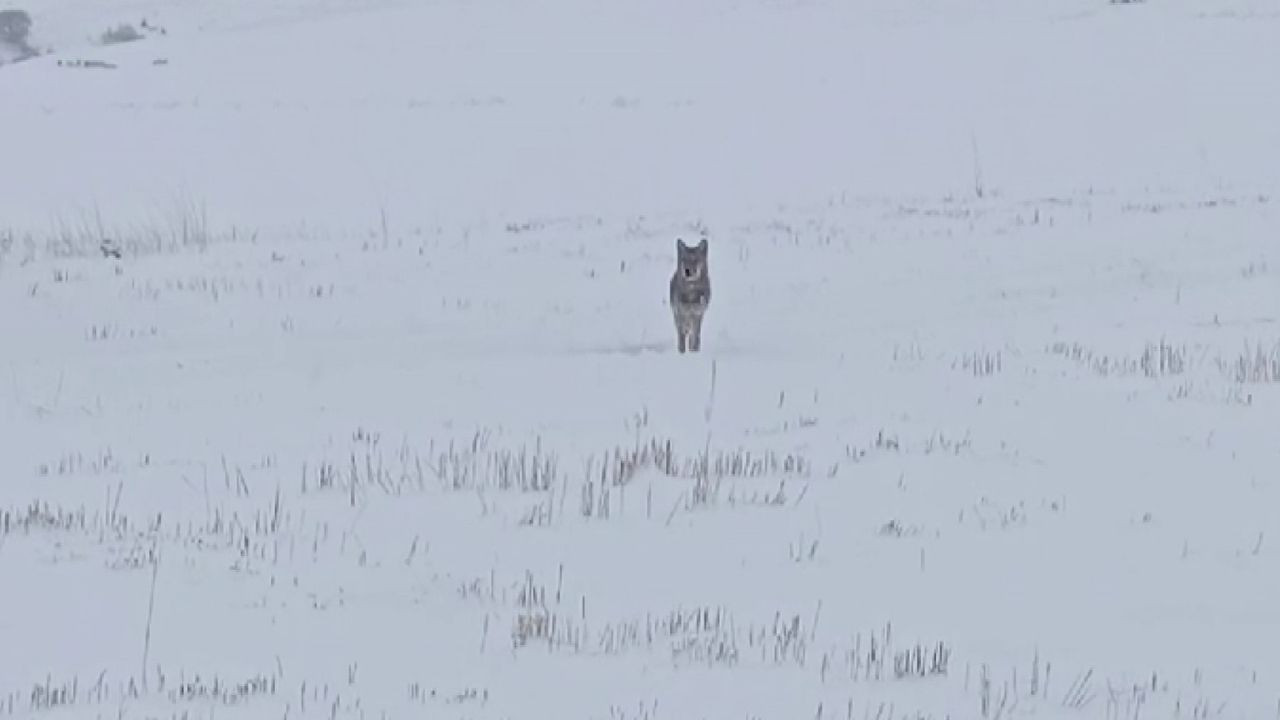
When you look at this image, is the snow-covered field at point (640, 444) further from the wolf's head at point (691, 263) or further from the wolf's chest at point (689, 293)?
the wolf's head at point (691, 263)

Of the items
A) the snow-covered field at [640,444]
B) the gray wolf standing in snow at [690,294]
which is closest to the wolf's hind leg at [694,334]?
the gray wolf standing in snow at [690,294]

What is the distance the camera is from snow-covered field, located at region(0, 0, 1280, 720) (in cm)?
578

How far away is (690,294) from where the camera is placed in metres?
13.0

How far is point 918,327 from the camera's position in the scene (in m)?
15.0

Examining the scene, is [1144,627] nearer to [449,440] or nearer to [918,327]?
[449,440]

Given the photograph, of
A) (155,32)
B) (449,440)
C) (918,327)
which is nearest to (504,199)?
(918,327)

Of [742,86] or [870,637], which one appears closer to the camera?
[870,637]

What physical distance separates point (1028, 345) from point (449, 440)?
5224 mm

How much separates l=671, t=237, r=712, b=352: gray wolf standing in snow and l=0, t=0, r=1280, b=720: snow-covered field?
1.20 ft

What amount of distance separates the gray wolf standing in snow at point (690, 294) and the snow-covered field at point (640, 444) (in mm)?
365

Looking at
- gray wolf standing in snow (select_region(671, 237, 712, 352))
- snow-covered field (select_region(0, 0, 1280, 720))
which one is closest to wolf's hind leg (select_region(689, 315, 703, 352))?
gray wolf standing in snow (select_region(671, 237, 712, 352))

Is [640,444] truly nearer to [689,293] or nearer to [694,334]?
[689,293]

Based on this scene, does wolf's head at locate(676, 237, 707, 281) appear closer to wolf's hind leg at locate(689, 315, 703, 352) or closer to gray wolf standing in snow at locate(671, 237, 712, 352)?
gray wolf standing in snow at locate(671, 237, 712, 352)

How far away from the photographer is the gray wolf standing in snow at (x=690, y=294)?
511 inches
